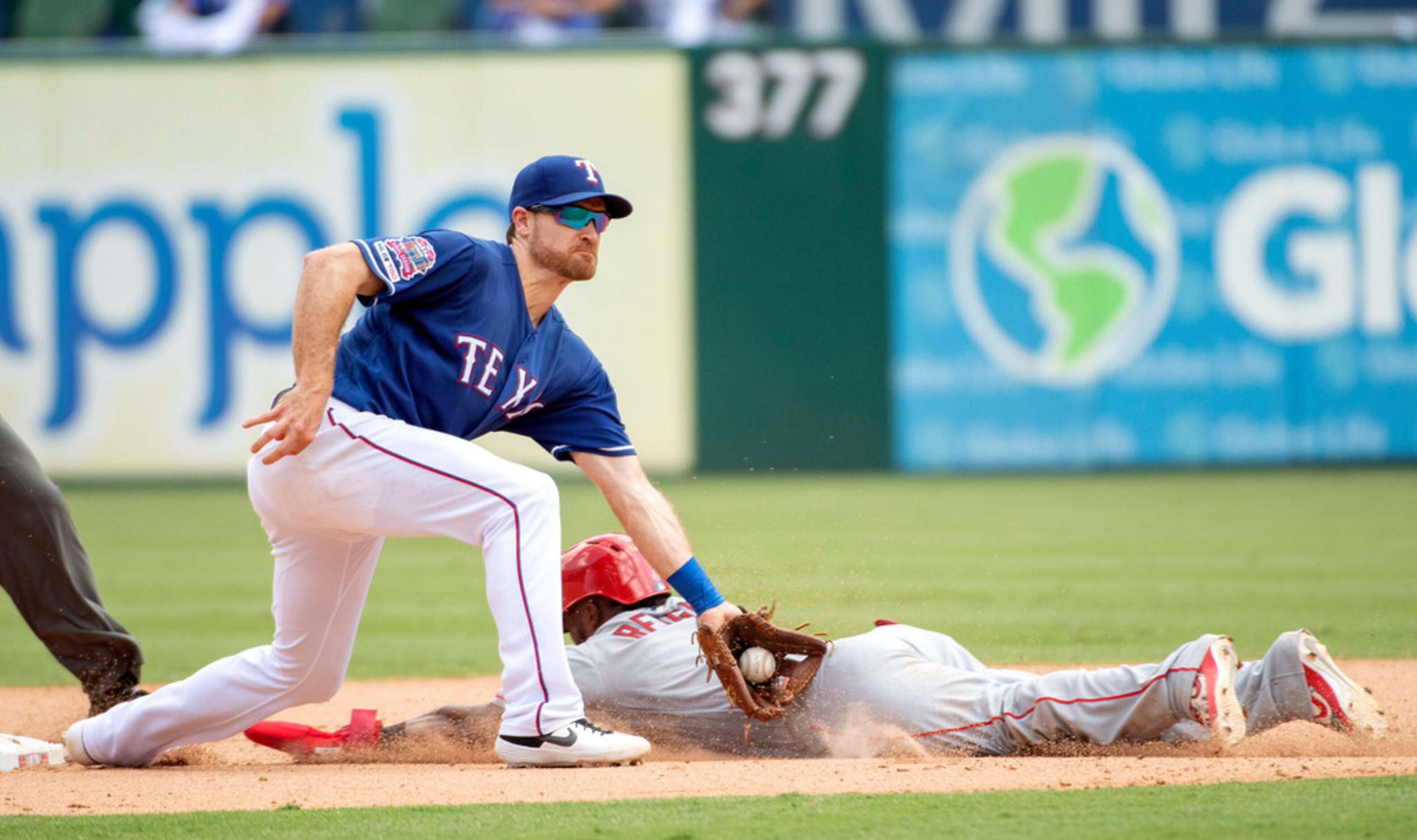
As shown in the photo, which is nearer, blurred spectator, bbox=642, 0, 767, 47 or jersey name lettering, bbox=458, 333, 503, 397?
jersey name lettering, bbox=458, 333, 503, 397

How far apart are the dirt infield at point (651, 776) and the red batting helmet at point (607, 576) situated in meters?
0.44

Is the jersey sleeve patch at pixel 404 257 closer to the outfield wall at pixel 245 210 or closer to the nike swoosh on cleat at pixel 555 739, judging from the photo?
the nike swoosh on cleat at pixel 555 739

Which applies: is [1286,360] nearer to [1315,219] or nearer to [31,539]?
[1315,219]

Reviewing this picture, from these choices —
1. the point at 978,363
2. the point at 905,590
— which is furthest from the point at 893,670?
the point at 978,363

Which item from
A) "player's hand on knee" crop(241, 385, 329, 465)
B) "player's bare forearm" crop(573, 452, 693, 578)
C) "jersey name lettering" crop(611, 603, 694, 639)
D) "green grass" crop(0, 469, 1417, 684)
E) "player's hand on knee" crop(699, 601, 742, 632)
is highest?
"player's hand on knee" crop(241, 385, 329, 465)

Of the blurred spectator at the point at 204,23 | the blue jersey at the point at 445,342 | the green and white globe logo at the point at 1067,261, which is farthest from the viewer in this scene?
the blurred spectator at the point at 204,23

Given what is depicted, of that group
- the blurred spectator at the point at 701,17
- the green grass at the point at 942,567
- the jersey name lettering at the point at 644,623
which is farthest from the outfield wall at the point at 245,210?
the jersey name lettering at the point at 644,623

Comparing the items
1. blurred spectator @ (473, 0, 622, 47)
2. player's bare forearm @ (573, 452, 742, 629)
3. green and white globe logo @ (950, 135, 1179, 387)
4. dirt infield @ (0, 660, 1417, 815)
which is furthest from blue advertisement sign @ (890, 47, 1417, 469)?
→ player's bare forearm @ (573, 452, 742, 629)

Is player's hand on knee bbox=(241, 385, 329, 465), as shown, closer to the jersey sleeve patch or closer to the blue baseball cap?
the jersey sleeve patch

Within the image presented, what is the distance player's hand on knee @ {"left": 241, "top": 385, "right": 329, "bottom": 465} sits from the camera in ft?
13.3

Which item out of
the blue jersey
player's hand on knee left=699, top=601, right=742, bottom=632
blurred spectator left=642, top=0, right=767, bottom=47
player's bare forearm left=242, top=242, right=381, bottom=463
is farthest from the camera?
blurred spectator left=642, top=0, right=767, bottom=47

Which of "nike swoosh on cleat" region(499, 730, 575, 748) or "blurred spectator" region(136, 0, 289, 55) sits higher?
"blurred spectator" region(136, 0, 289, 55)

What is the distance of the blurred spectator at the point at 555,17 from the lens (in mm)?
15016

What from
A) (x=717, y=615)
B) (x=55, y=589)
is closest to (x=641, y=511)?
(x=717, y=615)
